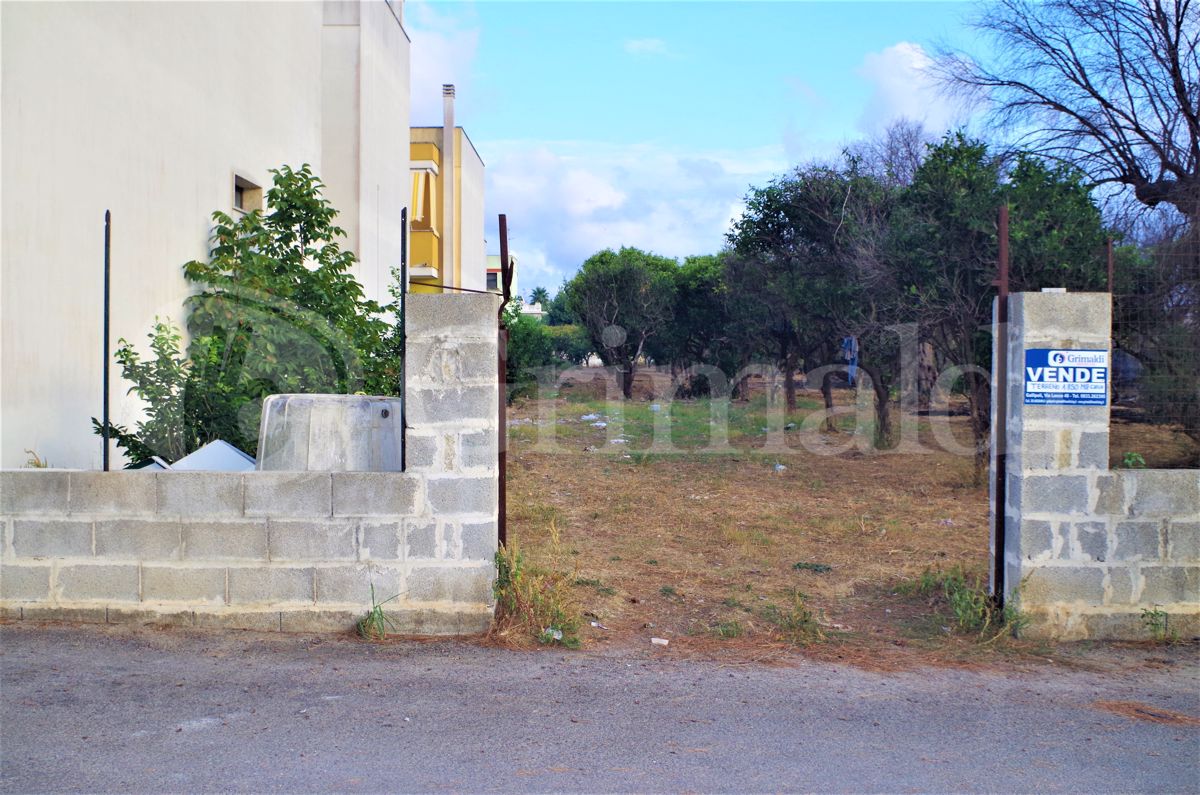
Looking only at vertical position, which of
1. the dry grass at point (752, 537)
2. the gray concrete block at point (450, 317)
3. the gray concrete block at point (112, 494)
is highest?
the gray concrete block at point (450, 317)

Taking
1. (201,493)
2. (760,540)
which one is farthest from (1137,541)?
(201,493)

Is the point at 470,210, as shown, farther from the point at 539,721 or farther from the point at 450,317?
the point at 539,721

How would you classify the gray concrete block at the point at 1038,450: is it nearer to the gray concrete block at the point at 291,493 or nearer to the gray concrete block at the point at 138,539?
the gray concrete block at the point at 291,493

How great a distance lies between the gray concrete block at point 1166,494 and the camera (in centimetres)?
536

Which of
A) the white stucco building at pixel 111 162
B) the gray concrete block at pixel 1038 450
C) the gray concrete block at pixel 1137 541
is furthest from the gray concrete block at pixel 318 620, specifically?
the gray concrete block at pixel 1137 541

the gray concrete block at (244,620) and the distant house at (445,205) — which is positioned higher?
the distant house at (445,205)

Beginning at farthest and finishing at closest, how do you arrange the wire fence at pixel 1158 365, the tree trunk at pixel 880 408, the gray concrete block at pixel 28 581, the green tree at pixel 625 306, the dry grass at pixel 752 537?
1. the green tree at pixel 625 306
2. the tree trunk at pixel 880 408
3. the wire fence at pixel 1158 365
4. the dry grass at pixel 752 537
5. the gray concrete block at pixel 28 581

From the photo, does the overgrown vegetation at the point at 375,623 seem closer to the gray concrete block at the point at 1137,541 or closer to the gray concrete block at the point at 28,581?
the gray concrete block at the point at 28,581

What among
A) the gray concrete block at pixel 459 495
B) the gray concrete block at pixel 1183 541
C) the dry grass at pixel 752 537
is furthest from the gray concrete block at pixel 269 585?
the gray concrete block at pixel 1183 541

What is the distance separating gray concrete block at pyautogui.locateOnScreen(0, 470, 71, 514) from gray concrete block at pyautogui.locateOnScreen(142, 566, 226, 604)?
0.62 metres

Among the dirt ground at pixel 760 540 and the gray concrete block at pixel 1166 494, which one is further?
the dirt ground at pixel 760 540

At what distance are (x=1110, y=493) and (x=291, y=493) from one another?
15.2 feet

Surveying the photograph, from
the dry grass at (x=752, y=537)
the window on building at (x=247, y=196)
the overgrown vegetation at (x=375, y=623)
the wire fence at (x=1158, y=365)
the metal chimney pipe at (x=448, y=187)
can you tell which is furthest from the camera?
the metal chimney pipe at (x=448, y=187)

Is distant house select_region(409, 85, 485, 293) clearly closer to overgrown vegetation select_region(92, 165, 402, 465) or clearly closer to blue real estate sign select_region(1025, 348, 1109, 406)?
overgrown vegetation select_region(92, 165, 402, 465)
